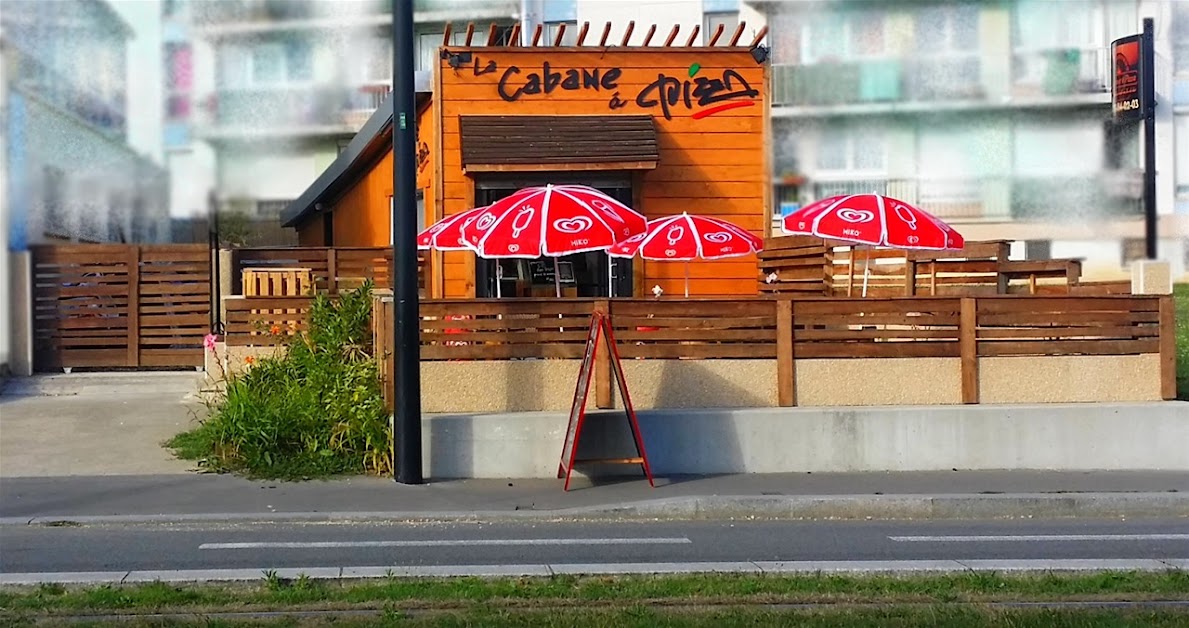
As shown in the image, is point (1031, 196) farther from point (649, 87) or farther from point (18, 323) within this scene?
point (18, 323)

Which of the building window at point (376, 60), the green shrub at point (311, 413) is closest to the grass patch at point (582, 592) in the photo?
the green shrub at point (311, 413)

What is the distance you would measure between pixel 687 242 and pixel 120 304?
31.2 ft

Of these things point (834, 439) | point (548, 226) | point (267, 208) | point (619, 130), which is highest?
point (619, 130)

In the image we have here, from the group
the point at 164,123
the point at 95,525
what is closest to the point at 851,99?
the point at 164,123

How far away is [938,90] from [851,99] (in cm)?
96

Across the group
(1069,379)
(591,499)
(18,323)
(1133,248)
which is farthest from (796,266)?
(18,323)

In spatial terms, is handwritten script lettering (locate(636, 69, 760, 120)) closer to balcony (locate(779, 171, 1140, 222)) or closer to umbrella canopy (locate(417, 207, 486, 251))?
balcony (locate(779, 171, 1140, 222))

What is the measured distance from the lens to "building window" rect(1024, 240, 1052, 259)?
Result: 14.0 metres

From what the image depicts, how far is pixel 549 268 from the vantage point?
17.0m

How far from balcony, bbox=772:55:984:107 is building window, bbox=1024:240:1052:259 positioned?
2088mm

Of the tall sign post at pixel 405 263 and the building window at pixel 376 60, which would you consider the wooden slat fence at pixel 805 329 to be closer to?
the tall sign post at pixel 405 263

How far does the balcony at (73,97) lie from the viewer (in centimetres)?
1142

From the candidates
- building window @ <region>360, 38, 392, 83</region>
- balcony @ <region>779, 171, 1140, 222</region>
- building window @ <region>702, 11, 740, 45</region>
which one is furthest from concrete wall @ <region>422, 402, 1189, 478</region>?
building window @ <region>702, 11, 740, 45</region>

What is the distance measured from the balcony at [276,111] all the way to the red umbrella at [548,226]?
238 centimetres
